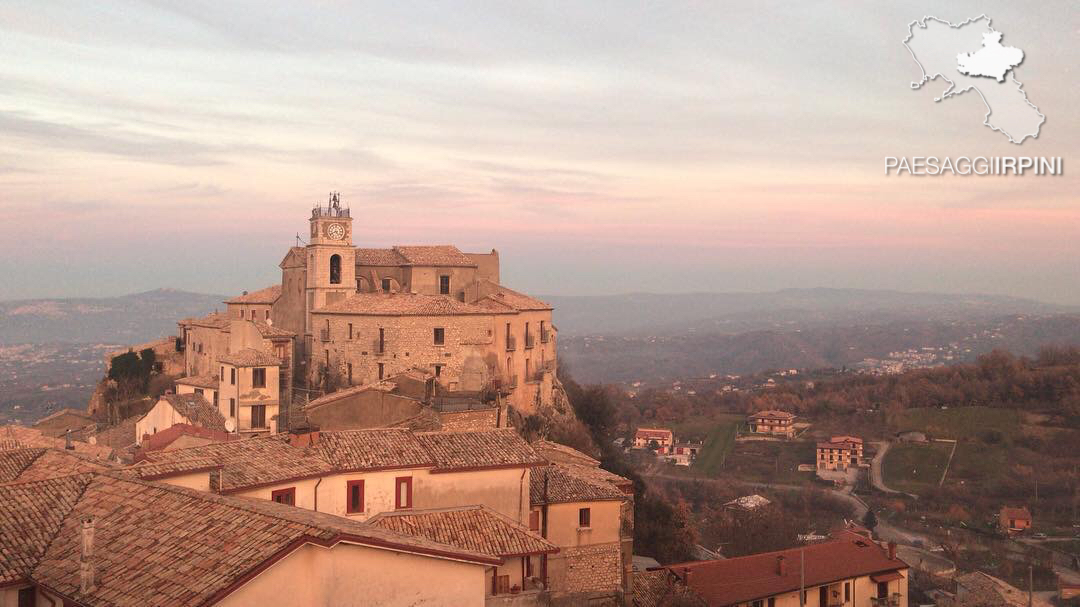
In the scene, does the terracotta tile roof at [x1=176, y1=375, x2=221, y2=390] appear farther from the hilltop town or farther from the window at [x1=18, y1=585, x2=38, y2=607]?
the window at [x1=18, y1=585, x2=38, y2=607]

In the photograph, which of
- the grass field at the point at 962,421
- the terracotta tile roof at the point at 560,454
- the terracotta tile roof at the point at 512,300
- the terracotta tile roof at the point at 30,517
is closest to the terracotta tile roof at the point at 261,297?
the terracotta tile roof at the point at 512,300

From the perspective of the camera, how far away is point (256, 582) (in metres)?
10.3

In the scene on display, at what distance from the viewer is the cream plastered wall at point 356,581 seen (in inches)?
409

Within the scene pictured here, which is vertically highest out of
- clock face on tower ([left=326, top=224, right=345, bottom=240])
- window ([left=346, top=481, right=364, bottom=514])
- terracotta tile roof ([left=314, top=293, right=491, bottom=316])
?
clock face on tower ([left=326, top=224, right=345, bottom=240])

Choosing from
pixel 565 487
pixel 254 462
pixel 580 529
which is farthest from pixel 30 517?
pixel 580 529

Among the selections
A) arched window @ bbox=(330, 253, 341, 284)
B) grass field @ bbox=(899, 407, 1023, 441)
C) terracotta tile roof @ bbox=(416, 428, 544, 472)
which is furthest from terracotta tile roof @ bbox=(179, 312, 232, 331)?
grass field @ bbox=(899, 407, 1023, 441)

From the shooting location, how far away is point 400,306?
41.8 metres

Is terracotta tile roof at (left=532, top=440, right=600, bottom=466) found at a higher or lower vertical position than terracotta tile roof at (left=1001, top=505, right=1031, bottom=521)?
higher

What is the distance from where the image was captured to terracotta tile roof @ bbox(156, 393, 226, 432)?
3405 cm

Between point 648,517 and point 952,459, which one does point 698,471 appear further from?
point 648,517

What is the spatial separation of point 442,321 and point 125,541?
1164 inches

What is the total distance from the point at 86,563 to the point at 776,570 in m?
23.9

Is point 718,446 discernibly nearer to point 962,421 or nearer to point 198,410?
point 962,421

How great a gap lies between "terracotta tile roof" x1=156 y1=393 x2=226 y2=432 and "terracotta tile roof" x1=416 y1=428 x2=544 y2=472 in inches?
610
